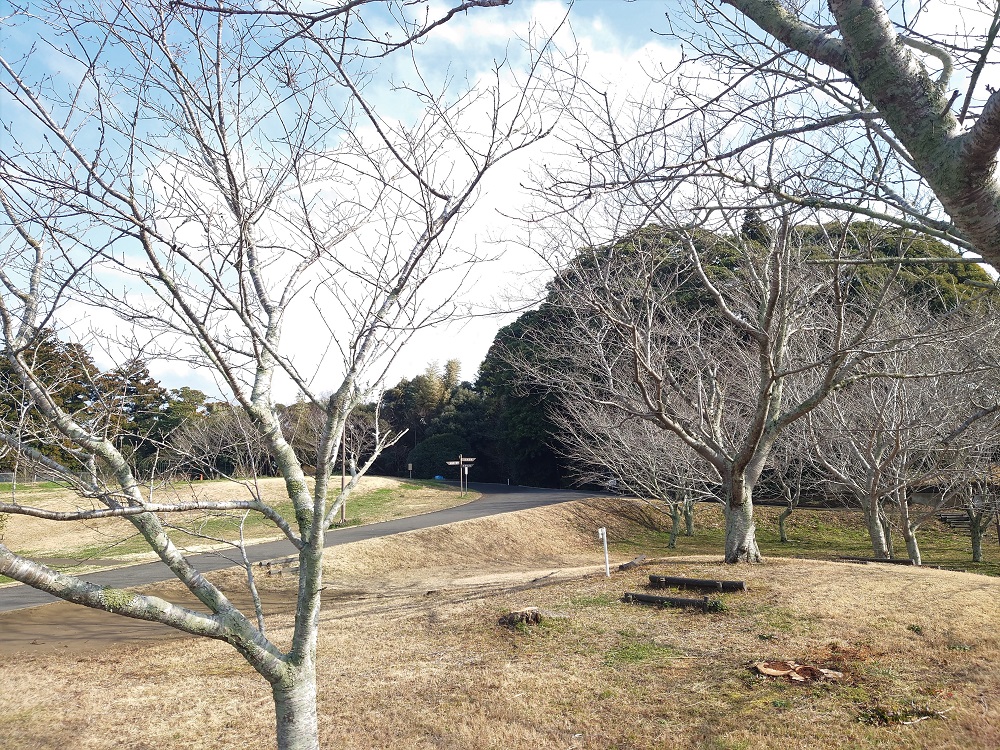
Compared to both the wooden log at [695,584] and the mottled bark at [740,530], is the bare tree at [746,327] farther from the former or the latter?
the wooden log at [695,584]

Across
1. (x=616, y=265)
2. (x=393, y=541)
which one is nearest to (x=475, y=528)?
(x=393, y=541)

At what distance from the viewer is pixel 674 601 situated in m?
8.38

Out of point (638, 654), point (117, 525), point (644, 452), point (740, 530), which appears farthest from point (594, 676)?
point (117, 525)

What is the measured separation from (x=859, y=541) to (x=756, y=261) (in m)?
14.7

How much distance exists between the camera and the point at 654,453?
1784cm

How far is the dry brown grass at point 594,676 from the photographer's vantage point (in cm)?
502

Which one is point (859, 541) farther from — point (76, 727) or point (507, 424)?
point (76, 727)

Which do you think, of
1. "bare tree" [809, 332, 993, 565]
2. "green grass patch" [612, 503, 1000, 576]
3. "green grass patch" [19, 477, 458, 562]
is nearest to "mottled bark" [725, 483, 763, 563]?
"bare tree" [809, 332, 993, 565]

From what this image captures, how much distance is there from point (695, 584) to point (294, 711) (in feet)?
21.7

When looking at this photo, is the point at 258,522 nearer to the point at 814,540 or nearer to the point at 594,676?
the point at 594,676

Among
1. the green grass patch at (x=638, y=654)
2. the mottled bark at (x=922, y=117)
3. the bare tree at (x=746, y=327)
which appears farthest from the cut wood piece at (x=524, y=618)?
the mottled bark at (x=922, y=117)

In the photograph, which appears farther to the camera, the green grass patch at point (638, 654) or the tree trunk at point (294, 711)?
the green grass patch at point (638, 654)

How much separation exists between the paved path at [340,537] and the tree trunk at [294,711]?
10.1 feet

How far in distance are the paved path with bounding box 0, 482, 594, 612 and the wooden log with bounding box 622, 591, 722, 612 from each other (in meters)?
5.53
